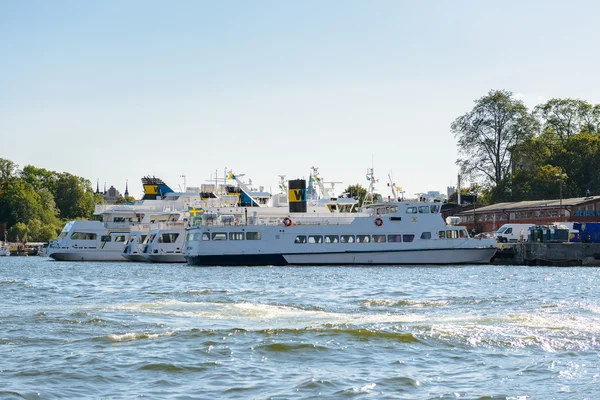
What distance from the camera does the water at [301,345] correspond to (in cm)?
1214

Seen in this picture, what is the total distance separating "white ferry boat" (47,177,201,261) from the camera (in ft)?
217

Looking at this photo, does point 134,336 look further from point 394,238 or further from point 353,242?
point 394,238

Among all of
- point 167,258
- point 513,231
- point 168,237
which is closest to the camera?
point 167,258

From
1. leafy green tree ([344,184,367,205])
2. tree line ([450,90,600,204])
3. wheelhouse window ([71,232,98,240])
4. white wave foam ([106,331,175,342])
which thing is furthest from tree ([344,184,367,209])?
white wave foam ([106,331,175,342])

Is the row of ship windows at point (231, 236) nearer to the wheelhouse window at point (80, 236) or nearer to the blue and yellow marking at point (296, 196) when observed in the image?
the blue and yellow marking at point (296, 196)

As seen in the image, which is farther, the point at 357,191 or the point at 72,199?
the point at 72,199

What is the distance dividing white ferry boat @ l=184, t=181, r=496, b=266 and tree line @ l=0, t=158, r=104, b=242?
6333 centimetres

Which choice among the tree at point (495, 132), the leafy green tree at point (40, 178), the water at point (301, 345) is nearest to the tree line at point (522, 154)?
the tree at point (495, 132)

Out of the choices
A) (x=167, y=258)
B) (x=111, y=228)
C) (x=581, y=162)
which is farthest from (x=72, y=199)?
(x=581, y=162)

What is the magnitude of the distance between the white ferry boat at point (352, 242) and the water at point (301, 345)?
78.2 feet

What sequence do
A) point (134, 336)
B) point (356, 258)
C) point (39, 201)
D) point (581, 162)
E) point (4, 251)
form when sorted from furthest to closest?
point (39, 201) < point (4, 251) < point (581, 162) < point (356, 258) < point (134, 336)

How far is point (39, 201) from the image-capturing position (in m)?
119

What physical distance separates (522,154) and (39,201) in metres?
68.7

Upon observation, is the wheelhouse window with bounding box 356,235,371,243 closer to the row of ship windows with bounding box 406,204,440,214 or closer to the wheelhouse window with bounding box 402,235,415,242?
the wheelhouse window with bounding box 402,235,415,242
